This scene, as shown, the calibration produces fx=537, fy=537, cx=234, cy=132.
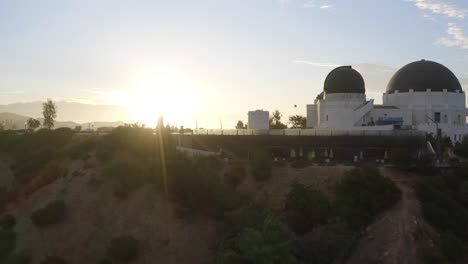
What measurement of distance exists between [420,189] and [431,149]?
11.5 meters

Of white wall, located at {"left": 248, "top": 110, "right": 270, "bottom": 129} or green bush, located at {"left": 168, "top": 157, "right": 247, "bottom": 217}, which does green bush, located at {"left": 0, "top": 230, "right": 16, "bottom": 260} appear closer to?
green bush, located at {"left": 168, "top": 157, "right": 247, "bottom": 217}

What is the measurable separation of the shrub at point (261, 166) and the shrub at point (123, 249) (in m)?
9.70

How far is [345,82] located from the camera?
53344 mm

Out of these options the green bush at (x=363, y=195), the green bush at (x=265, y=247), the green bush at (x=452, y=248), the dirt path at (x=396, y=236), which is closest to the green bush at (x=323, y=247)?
the green bush at (x=265, y=247)

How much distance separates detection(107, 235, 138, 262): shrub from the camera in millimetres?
29266

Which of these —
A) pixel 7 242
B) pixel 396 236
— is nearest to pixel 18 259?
pixel 7 242

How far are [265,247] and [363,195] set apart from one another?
10591 mm

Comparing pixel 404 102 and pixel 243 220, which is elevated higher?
pixel 404 102

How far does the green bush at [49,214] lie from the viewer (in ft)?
108

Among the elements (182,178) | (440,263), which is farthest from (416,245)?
(182,178)

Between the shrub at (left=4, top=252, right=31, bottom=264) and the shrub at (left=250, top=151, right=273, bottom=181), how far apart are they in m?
14.9

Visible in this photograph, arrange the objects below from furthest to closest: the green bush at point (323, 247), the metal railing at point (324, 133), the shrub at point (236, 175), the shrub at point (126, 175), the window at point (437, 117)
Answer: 1. the window at point (437, 117)
2. the metal railing at point (324, 133)
3. the shrub at point (236, 175)
4. the shrub at point (126, 175)
5. the green bush at point (323, 247)

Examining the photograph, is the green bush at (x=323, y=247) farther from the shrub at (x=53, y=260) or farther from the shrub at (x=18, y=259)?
the shrub at (x=18, y=259)

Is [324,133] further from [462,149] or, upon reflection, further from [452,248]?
[452,248]
